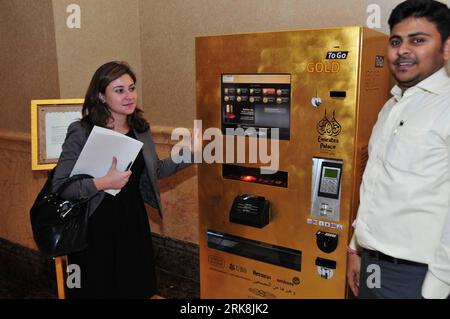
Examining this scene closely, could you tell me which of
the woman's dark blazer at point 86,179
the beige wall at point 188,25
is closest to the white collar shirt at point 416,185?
the beige wall at point 188,25

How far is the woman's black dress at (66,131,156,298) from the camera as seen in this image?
2.07 meters

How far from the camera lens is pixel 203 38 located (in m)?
2.06

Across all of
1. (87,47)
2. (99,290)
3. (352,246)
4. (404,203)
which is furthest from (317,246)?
(87,47)

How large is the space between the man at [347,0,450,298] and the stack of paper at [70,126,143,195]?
42.2 inches

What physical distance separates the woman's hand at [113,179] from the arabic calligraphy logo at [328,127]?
90cm

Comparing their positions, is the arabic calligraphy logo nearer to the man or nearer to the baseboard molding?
the man

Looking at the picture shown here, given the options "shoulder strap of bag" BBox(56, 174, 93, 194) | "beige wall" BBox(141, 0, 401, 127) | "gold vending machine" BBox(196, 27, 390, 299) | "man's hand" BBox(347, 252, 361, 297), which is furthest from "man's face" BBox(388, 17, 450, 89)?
"shoulder strap of bag" BBox(56, 174, 93, 194)

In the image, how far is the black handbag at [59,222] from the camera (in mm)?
1902

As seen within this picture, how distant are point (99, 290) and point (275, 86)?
1.34 metres

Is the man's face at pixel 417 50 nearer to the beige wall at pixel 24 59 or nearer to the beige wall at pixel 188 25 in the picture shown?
the beige wall at pixel 188 25

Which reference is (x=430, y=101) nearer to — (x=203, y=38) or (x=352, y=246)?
(x=352, y=246)

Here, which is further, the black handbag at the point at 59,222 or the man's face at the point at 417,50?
the black handbag at the point at 59,222

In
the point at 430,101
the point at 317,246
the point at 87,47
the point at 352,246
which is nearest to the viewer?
the point at 430,101
